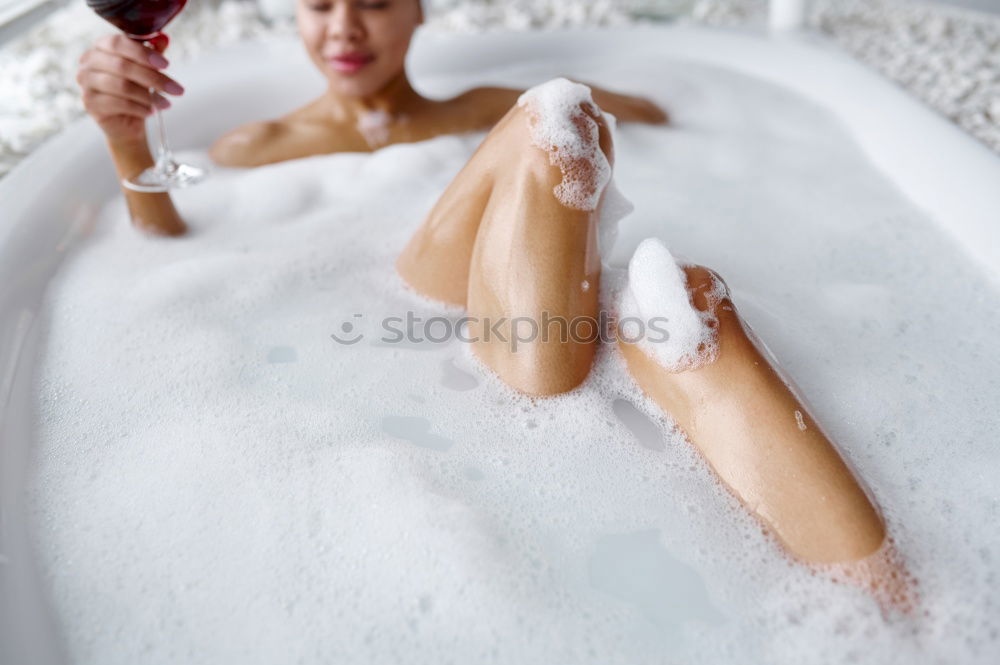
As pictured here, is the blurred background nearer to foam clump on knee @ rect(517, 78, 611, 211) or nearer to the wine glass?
the wine glass

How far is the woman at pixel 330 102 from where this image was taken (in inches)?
44.0

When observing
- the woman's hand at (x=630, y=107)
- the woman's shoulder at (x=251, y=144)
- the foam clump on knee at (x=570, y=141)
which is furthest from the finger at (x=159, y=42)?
the woman's hand at (x=630, y=107)

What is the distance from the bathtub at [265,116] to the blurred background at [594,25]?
0.08m

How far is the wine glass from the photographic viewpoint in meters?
0.98

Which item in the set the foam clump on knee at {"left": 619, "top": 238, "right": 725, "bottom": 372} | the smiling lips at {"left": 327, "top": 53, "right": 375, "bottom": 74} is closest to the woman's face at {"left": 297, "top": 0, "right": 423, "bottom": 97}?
the smiling lips at {"left": 327, "top": 53, "right": 375, "bottom": 74}

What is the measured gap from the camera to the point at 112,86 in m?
1.12

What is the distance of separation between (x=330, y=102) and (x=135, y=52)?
0.47m

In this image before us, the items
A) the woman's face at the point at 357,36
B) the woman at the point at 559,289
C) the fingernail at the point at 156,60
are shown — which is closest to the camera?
the woman at the point at 559,289

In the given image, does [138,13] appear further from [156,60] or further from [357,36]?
[357,36]

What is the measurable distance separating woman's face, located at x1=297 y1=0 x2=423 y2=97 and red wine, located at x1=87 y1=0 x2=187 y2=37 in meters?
0.33

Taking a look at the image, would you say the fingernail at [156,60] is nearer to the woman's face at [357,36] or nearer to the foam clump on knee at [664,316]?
the woman's face at [357,36]

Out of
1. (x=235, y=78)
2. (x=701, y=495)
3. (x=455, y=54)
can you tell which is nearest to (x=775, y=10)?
(x=455, y=54)

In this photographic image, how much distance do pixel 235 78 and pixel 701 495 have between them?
53.9 inches

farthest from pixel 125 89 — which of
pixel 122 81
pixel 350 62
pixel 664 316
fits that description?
pixel 664 316
